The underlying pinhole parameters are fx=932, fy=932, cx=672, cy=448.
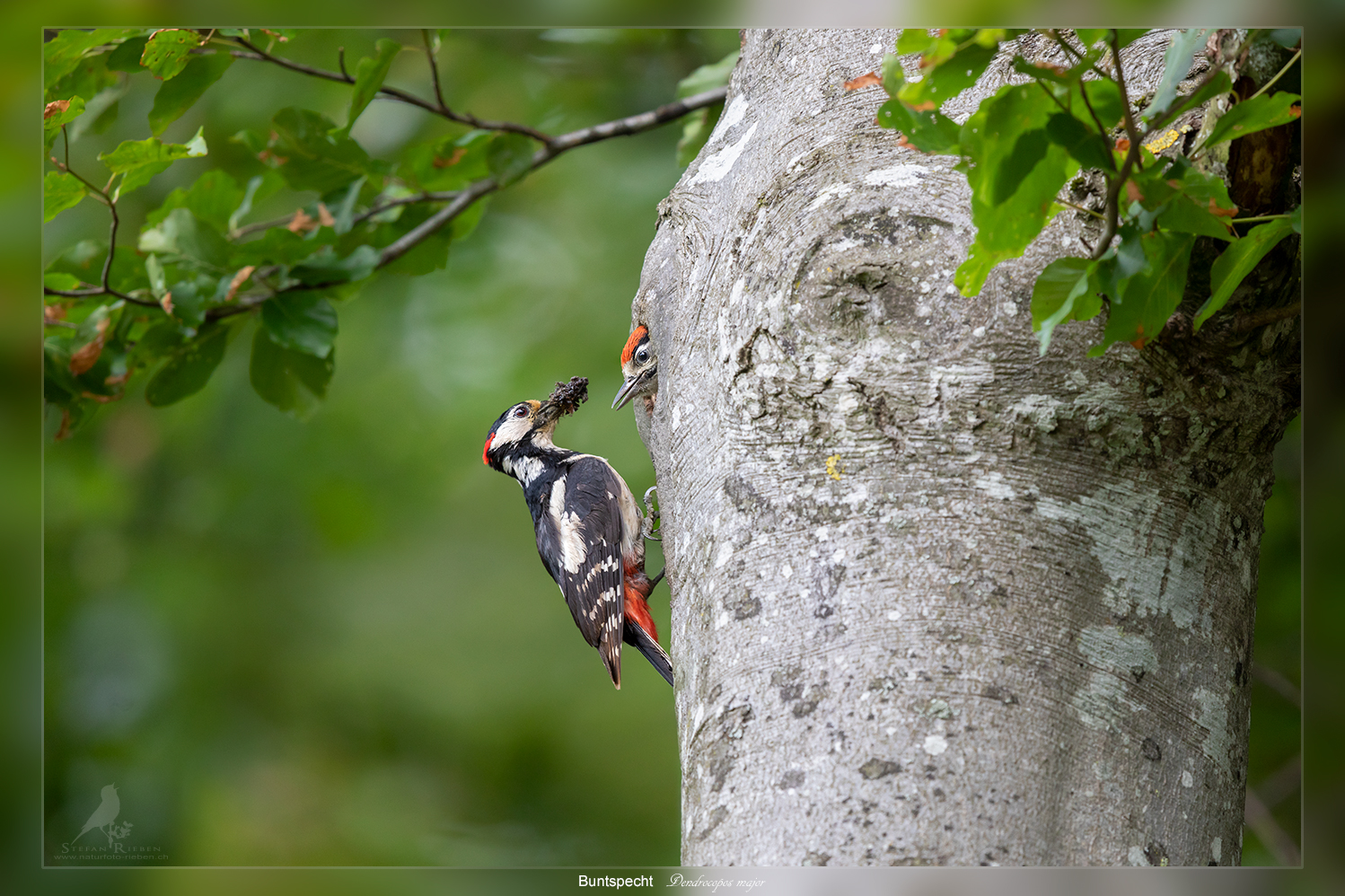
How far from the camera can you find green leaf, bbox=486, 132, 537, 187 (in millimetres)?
2414

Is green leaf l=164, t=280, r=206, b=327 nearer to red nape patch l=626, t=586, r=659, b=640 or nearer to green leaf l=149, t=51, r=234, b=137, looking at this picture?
green leaf l=149, t=51, r=234, b=137

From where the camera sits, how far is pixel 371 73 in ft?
6.32

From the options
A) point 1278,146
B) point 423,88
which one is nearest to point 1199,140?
point 1278,146

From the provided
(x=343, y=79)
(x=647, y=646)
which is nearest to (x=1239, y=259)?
(x=343, y=79)

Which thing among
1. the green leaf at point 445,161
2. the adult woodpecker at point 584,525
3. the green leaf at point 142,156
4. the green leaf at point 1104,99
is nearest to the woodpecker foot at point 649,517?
the adult woodpecker at point 584,525

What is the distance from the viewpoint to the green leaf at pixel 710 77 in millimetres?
2826

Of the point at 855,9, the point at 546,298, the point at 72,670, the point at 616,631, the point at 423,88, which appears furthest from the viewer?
the point at 546,298

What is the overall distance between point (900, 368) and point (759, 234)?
430 millimetres

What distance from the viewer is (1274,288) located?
1553 mm

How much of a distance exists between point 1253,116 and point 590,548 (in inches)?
97.8

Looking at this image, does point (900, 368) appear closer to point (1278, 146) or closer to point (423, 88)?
point (1278, 146)

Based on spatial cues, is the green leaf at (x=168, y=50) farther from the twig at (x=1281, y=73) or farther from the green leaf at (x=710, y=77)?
the twig at (x=1281, y=73)

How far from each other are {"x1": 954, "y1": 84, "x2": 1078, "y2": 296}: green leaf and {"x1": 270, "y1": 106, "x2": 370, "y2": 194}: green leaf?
4.99ft

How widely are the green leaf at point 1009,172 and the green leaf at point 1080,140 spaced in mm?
28
